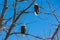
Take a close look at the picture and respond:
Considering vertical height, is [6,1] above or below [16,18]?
above

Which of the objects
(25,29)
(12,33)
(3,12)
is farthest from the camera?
(25,29)

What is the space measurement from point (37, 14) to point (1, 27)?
4.74ft

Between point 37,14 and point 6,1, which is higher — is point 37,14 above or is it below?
below

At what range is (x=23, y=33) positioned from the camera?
6488 millimetres

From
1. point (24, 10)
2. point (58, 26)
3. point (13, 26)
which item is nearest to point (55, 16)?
point (58, 26)

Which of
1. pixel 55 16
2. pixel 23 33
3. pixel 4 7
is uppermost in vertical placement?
pixel 4 7

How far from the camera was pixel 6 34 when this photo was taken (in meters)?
6.27

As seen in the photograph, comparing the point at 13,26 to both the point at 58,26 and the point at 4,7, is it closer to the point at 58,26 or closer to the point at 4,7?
the point at 4,7

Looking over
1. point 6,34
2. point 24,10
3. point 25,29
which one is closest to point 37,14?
point 24,10

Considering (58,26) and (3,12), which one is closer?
(3,12)

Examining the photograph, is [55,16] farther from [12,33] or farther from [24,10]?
[12,33]

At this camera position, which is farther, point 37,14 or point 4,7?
point 37,14

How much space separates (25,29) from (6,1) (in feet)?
4.97

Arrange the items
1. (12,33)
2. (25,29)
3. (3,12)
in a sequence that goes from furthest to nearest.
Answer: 1. (25,29)
2. (12,33)
3. (3,12)
